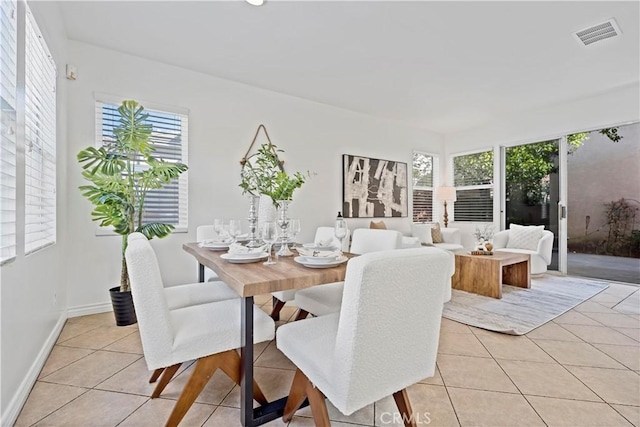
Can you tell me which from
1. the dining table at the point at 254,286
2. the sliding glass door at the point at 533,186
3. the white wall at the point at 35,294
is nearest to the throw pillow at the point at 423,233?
the sliding glass door at the point at 533,186

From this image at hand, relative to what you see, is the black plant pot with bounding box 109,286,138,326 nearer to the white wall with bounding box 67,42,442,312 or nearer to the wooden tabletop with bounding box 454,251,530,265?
the white wall with bounding box 67,42,442,312

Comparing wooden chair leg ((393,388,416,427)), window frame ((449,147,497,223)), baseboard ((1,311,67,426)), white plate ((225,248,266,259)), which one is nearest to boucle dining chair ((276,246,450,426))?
wooden chair leg ((393,388,416,427))

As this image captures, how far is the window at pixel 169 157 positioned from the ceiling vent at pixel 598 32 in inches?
155

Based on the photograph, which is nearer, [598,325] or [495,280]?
[598,325]

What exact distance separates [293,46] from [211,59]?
0.89 m

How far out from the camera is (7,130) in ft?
4.58

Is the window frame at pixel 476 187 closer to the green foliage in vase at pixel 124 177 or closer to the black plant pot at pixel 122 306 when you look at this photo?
the green foliage in vase at pixel 124 177

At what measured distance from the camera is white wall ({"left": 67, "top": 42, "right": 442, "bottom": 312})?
2.77 metres

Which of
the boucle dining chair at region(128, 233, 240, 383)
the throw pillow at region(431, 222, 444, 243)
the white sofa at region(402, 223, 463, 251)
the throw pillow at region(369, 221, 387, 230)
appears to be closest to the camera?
the boucle dining chair at region(128, 233, 240, 383)

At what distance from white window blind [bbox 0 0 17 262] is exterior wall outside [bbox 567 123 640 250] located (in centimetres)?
610

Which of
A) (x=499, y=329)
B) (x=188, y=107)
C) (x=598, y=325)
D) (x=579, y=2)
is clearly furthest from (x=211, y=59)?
(x=598, y=325)

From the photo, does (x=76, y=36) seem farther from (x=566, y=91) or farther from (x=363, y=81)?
(x=566, y=91)

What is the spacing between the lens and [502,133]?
5.15 meters

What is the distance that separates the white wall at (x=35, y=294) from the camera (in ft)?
4.56
